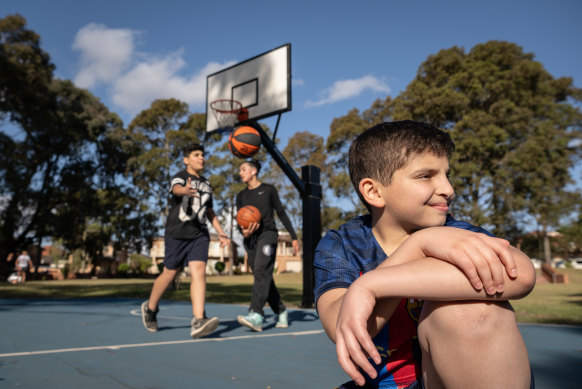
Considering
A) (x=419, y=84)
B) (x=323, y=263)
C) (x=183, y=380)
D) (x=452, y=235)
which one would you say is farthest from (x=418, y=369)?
(x=419, y=84)

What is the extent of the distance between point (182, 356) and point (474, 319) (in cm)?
272

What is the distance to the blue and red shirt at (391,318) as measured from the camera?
134 cm

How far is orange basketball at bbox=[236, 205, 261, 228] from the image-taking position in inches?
199

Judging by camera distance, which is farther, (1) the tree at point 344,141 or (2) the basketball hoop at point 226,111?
(1) the tree at point 344,141

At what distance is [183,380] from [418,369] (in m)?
1.64

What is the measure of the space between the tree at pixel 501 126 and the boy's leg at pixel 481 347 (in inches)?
842

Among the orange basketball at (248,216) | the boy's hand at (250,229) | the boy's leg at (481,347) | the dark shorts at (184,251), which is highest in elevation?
the orange basketball at (248,216)

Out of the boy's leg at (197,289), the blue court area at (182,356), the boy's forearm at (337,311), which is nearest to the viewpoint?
the boy's forearm at (337,311)

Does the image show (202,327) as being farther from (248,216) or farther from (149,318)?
(248,216)

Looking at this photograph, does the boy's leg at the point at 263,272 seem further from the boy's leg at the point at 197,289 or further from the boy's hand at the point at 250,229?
the boy's leg at the point at 197,289

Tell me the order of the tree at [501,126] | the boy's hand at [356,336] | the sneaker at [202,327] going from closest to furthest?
the boy's hand at [356,336] → the sneaker at [202,327] → the tree at [501,126]

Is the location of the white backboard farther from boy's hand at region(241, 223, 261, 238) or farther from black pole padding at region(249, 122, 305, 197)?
boy's hand at region(241, 223, 261, 238)

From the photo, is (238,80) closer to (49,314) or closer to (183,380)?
(49,314)

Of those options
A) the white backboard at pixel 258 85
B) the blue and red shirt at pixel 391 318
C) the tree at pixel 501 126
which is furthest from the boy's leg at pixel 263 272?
the tree at pixel 501 126
